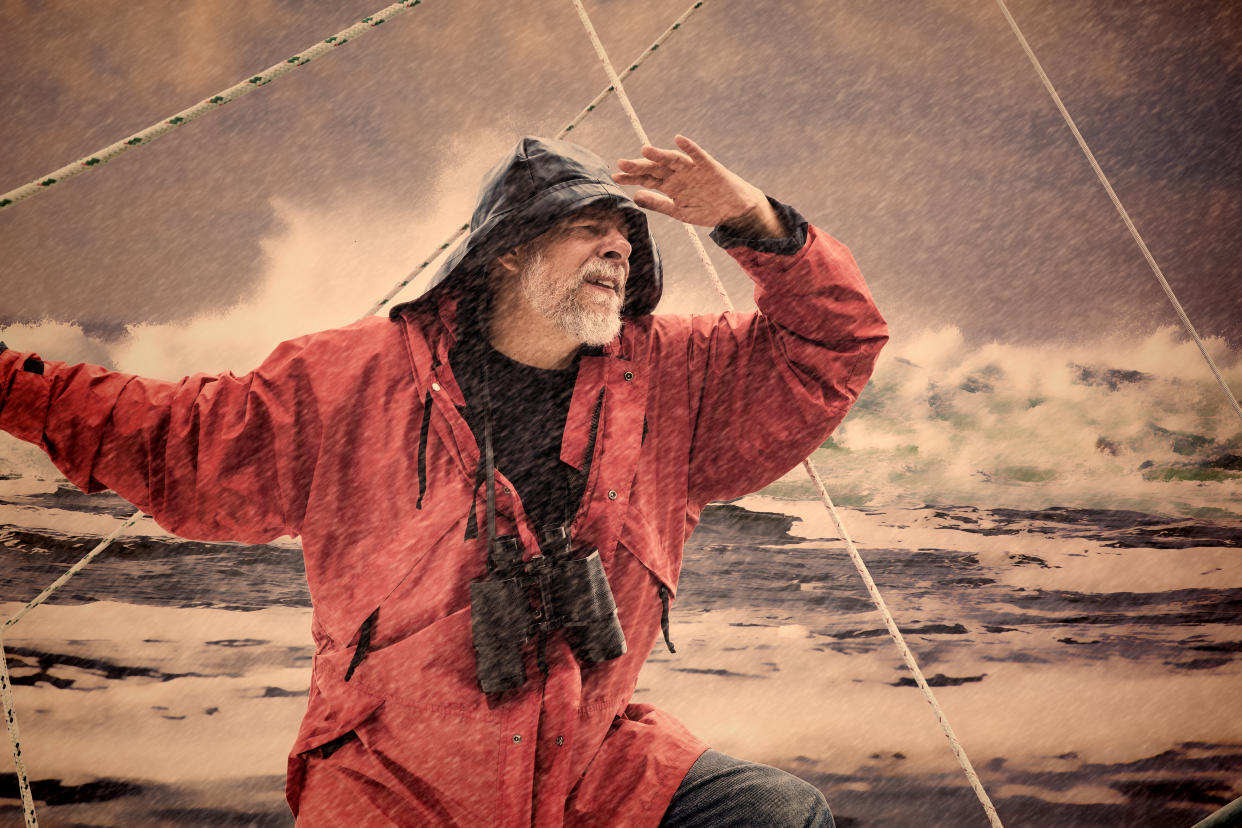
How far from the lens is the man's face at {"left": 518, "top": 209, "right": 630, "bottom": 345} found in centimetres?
93

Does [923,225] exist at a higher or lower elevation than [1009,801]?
higher

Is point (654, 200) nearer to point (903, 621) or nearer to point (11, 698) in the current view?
point (11, 698)

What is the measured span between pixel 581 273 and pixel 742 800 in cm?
68

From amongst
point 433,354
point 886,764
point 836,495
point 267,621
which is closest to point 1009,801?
point 886,764

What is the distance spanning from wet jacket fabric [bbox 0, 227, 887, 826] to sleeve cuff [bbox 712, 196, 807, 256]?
1cm

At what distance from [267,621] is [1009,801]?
9.09ft

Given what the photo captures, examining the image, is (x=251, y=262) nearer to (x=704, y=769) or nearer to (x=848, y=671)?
(x=704, y=769)

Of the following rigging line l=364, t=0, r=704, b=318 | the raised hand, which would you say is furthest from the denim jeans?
rigging line l=364, t=0, r=704, b=318

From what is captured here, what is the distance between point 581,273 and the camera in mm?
954

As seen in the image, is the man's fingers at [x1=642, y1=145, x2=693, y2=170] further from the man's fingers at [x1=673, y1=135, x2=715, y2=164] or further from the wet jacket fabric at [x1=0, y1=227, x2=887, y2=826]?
the wet jacket fabric at [x1=0, y1=227, x2=887, y2=826]

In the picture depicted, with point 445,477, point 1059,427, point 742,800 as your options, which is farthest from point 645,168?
point 1059,427

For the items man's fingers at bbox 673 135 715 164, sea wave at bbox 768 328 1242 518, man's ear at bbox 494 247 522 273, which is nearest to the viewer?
man's fingers at bbox 673 135 715 164

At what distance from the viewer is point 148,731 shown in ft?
7.26

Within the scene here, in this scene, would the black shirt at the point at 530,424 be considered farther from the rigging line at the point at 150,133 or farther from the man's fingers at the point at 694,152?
the rigging line at the point at 150,133
